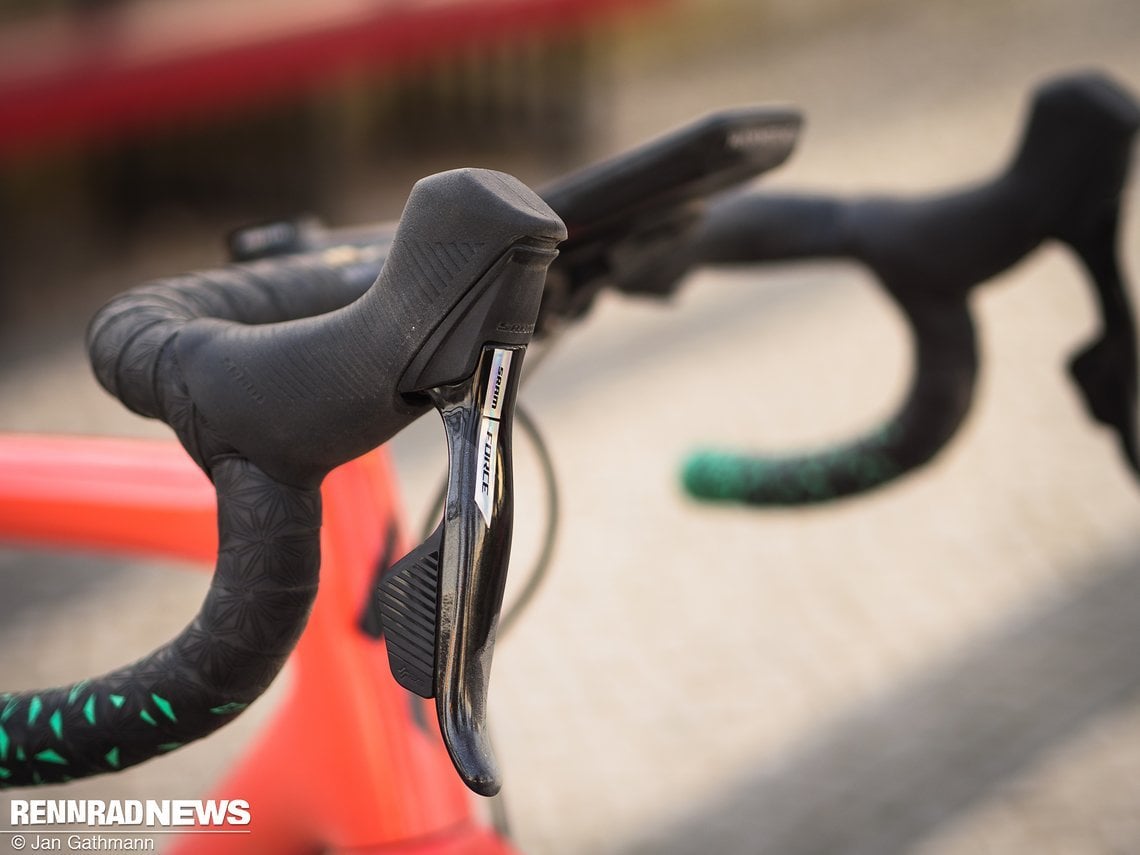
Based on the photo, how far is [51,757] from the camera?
1.51 ft

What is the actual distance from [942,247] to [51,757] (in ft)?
1.77

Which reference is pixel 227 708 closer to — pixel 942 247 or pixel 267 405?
pixel 267 405

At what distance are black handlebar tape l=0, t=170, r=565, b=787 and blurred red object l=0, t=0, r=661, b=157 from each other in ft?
9.95

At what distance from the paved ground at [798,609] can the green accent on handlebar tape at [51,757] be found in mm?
544

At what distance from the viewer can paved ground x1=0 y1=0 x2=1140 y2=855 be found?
4.78 feet

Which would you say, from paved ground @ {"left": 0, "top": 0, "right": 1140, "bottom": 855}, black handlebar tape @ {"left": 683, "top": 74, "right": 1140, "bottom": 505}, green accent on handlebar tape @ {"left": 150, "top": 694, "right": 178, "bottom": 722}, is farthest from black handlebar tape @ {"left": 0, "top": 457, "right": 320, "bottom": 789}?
paved ground @ {"left": 0, "top": 0, "right": 1140, "bottom": 855}

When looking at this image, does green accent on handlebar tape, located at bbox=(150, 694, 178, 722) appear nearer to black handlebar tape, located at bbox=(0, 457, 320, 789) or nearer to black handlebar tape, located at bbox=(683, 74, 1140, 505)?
black handlebar tape, located at bbox=(0, 457, 320, 789)

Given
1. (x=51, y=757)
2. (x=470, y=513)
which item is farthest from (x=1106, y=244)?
(x=51, y=757)

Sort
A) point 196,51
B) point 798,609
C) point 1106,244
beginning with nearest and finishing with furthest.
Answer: point 1106,244
point 798,609
point 196,51

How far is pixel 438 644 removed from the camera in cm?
39

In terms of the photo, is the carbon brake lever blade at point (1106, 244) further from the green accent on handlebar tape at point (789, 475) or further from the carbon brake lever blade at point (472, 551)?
the carbon brake lever blade at point (472, 551)

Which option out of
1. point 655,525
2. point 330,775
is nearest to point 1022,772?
point 655,525

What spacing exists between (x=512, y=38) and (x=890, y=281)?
336 cm

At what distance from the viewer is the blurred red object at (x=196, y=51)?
3186 mm
